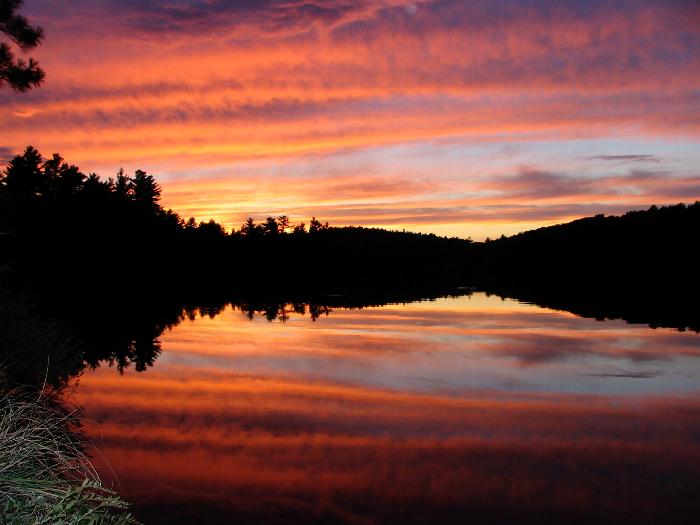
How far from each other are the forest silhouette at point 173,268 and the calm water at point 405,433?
287cm

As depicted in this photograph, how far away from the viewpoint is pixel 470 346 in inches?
1066

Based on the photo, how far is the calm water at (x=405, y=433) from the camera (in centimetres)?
998

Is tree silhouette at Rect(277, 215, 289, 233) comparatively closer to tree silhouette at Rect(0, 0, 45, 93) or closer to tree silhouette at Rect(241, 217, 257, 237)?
tree silhouette at Rect(241, 217, 257, 237)

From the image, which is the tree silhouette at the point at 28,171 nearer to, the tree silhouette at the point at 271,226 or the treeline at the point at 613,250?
the treeline at the point at 613,250

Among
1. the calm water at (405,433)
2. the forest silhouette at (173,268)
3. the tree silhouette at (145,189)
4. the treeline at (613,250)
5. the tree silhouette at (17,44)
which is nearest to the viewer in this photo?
the calm water at (405,433)

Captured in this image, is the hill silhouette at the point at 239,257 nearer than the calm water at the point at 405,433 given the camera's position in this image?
No

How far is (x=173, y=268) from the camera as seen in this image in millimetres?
90625

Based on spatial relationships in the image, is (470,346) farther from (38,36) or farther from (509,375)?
(38,36)

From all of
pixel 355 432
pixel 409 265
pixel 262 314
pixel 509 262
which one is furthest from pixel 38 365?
pixel 409 265

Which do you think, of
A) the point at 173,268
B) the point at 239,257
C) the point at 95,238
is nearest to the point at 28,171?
the point at 95,238

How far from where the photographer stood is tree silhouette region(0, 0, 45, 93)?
1420 cm

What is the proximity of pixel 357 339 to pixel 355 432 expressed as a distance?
51.4 ft

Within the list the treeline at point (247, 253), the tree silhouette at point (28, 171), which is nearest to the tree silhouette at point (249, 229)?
the treeline at point (247, 253)

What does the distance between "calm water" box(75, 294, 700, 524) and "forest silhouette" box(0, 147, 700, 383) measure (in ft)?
9.40
